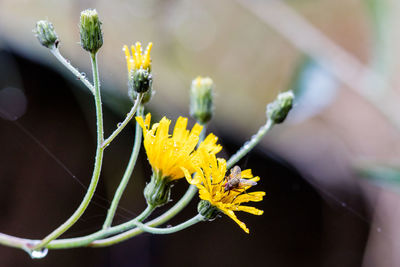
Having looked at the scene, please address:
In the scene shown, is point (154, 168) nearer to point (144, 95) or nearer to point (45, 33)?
point (144, 95)

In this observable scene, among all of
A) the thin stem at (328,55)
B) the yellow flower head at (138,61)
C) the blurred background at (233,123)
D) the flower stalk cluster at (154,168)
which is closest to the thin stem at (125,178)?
Answer: the flower stalk cluster at (154,168)

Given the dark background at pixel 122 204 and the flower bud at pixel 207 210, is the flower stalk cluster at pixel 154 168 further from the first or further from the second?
the dark background at pixel 122 204

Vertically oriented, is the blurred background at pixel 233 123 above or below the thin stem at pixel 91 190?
above

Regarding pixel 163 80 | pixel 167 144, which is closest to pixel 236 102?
pixel 163 80

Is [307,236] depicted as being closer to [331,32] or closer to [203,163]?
[331,32]

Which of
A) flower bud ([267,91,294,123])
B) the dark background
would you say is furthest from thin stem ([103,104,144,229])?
the dark background

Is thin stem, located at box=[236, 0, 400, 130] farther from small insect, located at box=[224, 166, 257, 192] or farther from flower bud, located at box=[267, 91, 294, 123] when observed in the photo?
small insect, located at box=[224, 166, 257, 192]

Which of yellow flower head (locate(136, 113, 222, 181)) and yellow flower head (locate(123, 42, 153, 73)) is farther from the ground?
yellow flower head (locate(123, 42, 153, 73))

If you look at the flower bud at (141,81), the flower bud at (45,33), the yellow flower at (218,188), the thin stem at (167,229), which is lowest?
the thin stem at (167,229)
